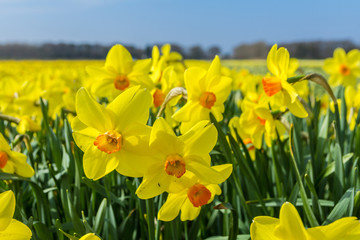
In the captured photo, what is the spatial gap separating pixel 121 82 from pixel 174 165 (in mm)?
947

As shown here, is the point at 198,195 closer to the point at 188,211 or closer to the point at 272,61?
the point at 188,211

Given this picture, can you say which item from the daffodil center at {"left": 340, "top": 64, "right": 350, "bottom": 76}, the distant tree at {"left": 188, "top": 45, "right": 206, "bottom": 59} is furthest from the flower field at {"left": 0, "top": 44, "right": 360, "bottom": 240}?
the distant tree at {"left": 188, "top": 45, "right": 206, "bottom": 59}

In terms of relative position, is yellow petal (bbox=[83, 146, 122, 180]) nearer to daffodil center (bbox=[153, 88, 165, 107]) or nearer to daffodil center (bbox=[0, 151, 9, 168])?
daffodil center (bbox=[0, 151, 9, 168])

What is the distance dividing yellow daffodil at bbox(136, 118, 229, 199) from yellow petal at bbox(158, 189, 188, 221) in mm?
92

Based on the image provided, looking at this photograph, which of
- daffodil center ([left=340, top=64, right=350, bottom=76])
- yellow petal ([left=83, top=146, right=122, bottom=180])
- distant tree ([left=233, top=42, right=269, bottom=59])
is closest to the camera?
yellow petal ([left=83, top=146, right=122, bottom=180])

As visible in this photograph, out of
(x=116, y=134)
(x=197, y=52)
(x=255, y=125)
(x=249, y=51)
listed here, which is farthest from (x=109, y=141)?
(x=249, y=51)

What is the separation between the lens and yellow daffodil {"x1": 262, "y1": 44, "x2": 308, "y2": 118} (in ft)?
3.59

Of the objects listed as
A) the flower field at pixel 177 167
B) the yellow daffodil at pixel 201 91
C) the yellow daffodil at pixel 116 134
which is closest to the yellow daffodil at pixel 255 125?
the flower field at pixel 177 167

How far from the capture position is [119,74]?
164 cm

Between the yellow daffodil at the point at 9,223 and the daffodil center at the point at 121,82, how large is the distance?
101cm

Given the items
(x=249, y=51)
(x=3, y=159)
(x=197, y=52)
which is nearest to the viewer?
(x=3, y=159)

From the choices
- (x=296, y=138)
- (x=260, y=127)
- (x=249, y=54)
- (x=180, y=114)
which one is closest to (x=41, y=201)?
(x=180, y=114)

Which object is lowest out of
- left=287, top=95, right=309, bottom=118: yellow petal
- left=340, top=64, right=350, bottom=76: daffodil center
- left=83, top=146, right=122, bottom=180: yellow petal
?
left=83, top=146, right=122, bottom=180: yellow petal

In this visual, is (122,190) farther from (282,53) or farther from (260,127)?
(282,53)
